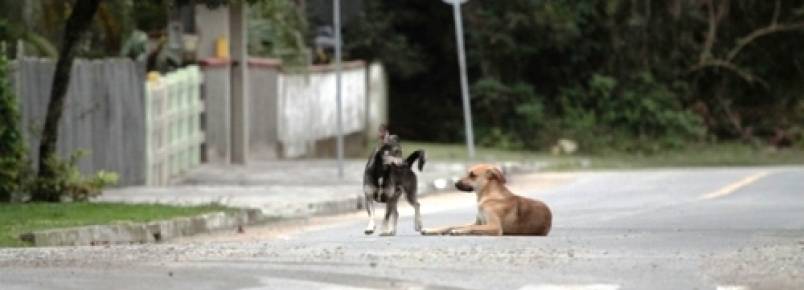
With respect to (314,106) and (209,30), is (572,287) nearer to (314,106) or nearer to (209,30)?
(209,30)

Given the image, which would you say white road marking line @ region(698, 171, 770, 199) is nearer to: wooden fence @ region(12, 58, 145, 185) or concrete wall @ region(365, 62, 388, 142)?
wooden fence @ region(12, 58, 145, 185)

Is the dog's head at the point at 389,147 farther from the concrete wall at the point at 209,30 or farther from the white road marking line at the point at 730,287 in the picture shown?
the concrete wall at the point at 209,30

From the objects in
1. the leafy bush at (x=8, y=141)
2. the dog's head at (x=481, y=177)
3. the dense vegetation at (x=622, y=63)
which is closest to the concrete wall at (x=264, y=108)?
the dense vegetation at (x=622, y=63)

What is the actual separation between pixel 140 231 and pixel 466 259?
6.28m

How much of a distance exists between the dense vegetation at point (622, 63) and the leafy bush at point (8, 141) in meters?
21.3

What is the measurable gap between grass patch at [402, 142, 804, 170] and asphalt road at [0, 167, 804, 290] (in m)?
15.7

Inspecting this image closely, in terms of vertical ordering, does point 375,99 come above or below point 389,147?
below

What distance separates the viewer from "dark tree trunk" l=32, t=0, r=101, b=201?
67.1 feet

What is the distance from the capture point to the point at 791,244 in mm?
14461

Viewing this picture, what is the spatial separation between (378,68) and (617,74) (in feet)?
19.5

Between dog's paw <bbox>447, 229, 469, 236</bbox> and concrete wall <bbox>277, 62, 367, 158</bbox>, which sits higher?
concrete wall <bbox>277, 62, 367, 158</bbox>

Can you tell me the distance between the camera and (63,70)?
20.6 m

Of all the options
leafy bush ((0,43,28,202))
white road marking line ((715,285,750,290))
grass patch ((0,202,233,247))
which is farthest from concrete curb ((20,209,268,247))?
white road marking line ((715,285,750,290))

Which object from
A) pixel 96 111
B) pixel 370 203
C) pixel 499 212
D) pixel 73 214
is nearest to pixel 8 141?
pixel 73 214
